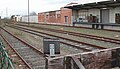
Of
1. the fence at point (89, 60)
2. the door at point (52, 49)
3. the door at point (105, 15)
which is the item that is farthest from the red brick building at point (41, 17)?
the fence at point (89, 60)

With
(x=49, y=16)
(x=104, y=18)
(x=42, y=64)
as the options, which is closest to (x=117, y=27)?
(x=104, y=18)

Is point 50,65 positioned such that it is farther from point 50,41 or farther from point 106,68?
point 50,41

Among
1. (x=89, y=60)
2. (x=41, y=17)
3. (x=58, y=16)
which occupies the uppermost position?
(x=41, y=17)

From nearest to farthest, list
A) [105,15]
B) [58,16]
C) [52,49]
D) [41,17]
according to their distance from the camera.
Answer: [52,49]
[105,15]
[58,16]
[41,17]

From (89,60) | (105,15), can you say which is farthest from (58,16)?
(89,60)

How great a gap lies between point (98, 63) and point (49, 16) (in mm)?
62588


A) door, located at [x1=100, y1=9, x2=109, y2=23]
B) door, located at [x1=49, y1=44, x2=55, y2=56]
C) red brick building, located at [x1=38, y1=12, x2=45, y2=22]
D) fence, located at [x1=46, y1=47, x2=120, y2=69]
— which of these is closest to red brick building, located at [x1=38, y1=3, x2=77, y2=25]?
red brick building, located at [x1=38, y1=12, x2=45, y2=22]

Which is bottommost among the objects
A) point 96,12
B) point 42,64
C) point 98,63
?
point 42,64

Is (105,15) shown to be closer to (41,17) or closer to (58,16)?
(58,16)

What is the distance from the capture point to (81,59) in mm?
6117

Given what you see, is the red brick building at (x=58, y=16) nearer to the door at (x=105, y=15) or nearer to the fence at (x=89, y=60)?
the door at (x=105, y=15)

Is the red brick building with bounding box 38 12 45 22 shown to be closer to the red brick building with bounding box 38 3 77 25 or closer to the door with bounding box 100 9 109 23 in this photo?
the red brick building with bounding box 38 3 77 25

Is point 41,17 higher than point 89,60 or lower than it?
higher

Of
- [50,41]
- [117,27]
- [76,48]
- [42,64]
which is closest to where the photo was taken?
[50,41]
